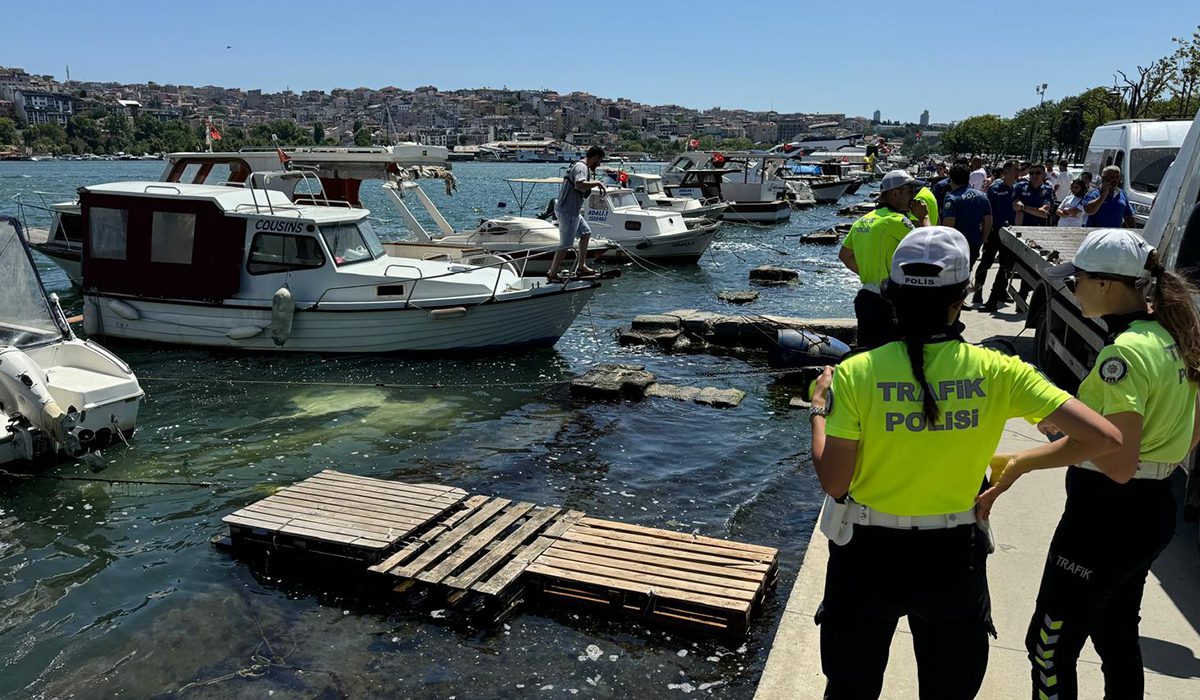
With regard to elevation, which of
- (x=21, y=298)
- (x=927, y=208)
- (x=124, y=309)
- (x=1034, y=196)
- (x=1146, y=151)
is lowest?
(x=124, y=309)

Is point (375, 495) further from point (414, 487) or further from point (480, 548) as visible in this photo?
point (480, 548)

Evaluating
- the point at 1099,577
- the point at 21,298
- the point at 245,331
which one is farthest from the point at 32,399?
the point at 1099,577

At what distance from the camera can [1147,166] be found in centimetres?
1633

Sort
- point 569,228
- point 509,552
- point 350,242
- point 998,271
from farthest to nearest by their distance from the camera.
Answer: point 569,228, point 350,242, point 998,271, point 509,552

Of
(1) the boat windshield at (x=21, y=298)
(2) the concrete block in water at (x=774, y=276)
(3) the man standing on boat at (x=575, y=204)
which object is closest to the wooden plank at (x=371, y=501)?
(1) the boat windshield at (x=21, y=298)

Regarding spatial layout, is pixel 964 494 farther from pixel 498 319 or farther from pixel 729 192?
pixel 729 192

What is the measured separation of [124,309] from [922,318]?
1513cm

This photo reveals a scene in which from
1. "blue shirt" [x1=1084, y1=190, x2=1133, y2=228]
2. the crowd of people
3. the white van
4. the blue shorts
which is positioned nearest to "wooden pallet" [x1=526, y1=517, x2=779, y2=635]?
the crowd of people

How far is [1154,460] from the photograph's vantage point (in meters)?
3.40

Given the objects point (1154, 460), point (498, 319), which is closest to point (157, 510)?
point (498, 319)

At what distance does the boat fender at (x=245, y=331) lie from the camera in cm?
1446

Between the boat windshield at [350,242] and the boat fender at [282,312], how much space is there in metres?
0.93

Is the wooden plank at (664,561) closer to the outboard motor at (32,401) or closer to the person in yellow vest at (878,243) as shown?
the person in yellow vest at (878,243)

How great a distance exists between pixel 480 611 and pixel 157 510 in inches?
167
